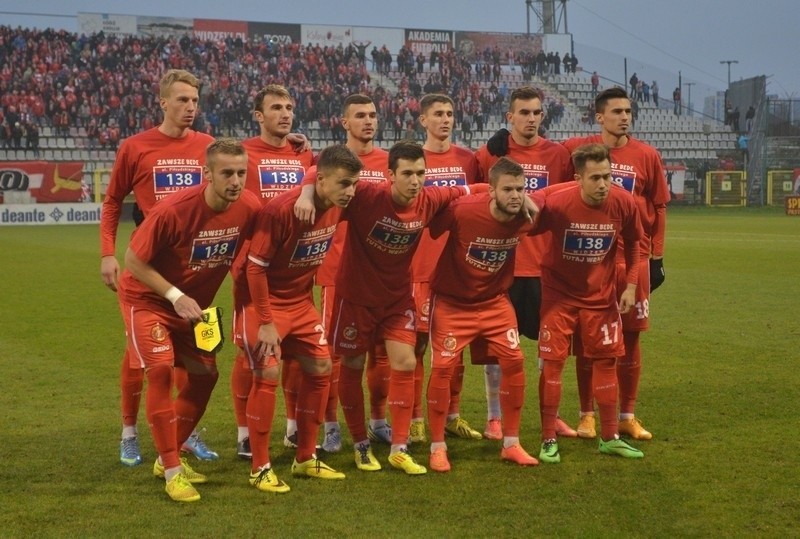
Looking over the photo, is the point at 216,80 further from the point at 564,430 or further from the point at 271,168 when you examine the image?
the point at 564,430

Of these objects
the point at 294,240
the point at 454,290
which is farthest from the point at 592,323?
the point at 294,240

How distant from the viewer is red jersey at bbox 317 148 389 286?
7.16m

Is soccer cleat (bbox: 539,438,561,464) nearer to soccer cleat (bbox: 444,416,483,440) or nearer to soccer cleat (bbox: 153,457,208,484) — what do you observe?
soccer cleat (bbox: 444,416,483,440)

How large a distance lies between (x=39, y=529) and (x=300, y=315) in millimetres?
1908

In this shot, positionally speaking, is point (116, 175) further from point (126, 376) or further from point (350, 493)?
point (350, 493)

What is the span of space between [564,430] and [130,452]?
9.66 feet

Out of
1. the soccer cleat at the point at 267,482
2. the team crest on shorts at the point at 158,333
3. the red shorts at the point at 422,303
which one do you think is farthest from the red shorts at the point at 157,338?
the red shorts at the point at 422,303

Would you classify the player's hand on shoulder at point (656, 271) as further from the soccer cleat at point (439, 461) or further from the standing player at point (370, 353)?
the soccer cleat at point (439, 461)

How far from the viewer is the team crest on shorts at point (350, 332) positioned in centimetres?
643

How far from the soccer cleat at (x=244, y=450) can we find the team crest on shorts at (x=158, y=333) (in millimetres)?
1114

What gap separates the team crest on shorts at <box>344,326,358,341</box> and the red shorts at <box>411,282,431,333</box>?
0.66 m

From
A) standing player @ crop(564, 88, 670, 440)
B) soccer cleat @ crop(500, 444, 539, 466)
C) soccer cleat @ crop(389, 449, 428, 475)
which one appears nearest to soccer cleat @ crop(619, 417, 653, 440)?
standing player @ crop(564, 88, 670, 440)

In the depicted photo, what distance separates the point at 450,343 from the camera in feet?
21.4

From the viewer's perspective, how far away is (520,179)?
246 inches
